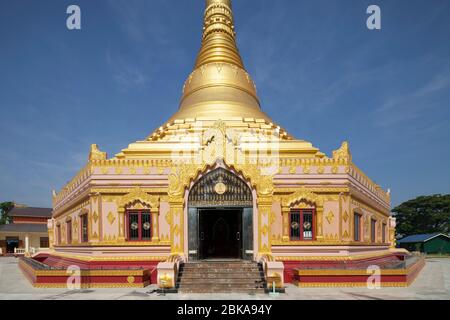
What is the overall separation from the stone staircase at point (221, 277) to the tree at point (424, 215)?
184 ft

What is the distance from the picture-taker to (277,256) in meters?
17.5

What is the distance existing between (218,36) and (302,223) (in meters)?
20.3

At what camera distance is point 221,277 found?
15.3 metres

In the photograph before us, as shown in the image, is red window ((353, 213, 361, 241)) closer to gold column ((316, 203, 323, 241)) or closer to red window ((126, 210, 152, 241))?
gold column ((316, 203, 323, 241))

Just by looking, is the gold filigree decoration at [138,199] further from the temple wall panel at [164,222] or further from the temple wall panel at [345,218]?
the temple wall panel at [345,218]

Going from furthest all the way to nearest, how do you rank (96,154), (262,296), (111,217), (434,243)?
(434,243), (96,154), (111,217), (262,296)

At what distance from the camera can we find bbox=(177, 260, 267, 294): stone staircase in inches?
575

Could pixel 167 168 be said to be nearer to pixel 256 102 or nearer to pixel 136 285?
pixel 136 285

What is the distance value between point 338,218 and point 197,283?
7998 mm

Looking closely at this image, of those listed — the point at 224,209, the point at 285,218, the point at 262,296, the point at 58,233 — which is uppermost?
the point at 224,209

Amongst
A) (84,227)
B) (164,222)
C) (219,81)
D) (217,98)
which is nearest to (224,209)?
(164,222)

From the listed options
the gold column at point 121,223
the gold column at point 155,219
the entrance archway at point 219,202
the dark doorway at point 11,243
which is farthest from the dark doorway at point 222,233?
the dark doorway at point 11,243

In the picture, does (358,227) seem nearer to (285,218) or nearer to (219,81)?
(285,218)
